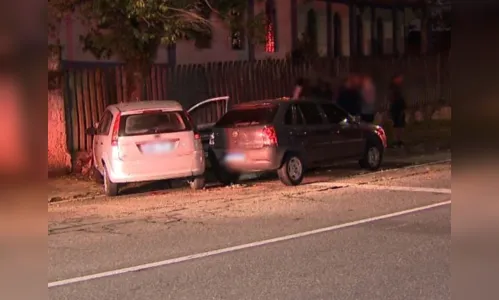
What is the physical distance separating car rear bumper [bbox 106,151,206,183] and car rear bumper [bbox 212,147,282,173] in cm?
89

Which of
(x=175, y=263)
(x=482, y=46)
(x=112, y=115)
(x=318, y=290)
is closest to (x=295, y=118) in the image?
(x=112, y=115)

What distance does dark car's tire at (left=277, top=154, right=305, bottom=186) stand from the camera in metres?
13.2

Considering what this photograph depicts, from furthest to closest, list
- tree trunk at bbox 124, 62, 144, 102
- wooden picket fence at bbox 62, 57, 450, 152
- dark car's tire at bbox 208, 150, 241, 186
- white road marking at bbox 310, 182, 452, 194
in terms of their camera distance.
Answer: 1. tree trunk at bbox 124, 62, 144, 102
2. wooden picket fence at bbox 62, 57, 450, 152
3. dark car's tire at bbox 208, 150, 241, 186
4. white road marking at bbox 310, 182, 452, 194

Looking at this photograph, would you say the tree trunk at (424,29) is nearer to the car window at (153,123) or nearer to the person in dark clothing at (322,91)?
the person in dark clothing at (322,91)

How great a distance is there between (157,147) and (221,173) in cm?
194

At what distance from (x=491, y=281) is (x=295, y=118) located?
24.8 feet

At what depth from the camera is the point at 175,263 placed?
7.77 m

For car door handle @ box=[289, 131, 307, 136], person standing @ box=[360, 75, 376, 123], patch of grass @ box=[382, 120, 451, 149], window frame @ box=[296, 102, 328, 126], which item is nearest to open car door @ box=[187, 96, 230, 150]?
person standing @ box=[360, 75, 376, 123]

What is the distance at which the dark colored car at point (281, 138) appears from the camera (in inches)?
516

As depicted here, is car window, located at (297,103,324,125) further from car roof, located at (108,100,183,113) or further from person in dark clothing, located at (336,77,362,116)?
car roof, located at (108,100,183,113)

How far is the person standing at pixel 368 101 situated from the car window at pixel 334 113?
1685 mm

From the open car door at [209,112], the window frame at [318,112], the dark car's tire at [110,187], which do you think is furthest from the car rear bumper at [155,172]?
the open car door at [209,112]

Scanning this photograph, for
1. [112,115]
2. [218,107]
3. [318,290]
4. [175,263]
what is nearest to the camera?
A: [318,290]

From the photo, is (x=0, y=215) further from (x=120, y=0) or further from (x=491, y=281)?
(x=120, y=0)
